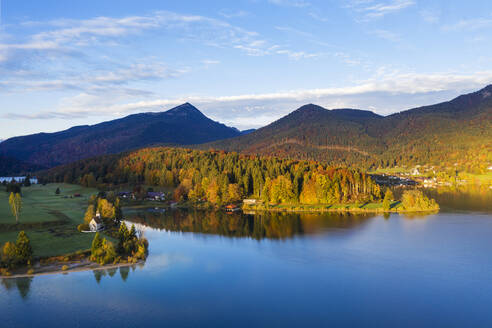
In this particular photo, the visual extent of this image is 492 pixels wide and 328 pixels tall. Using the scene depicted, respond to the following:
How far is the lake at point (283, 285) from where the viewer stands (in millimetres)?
28812

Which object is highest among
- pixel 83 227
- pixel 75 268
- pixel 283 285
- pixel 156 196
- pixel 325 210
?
pixel 156 196

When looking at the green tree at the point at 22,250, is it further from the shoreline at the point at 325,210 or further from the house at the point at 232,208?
the shoreline at the point at 325,210

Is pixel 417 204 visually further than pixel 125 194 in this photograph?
No

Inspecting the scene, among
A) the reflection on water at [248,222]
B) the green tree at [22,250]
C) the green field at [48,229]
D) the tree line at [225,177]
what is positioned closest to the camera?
the green tree at [22,250]

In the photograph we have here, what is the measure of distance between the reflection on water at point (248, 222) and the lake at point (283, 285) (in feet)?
6.44

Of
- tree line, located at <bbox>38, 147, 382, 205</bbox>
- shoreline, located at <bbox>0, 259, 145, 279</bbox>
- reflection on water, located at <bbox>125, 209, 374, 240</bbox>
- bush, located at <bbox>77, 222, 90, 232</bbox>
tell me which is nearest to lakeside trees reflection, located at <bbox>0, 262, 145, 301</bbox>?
shoreline, located at <bbox>0, 259, 145, 279</bbox>

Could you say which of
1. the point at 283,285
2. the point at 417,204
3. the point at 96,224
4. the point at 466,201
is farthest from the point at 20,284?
the point at 466,201

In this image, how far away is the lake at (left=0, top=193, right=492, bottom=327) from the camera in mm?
28812

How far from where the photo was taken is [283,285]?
35656 millimetres

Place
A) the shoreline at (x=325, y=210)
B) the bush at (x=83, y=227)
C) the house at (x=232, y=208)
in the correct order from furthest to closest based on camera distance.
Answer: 1. the house at (x=232, y=208)
2. the shoreline at (x=325, y=210)
3. the bush at (x=83, y=227)

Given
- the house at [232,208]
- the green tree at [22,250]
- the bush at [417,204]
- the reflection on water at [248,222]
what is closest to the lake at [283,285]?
the reflection on water at [248,222]

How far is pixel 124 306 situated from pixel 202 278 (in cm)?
909

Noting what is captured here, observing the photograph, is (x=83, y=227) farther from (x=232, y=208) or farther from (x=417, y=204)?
(x=417, y=204)

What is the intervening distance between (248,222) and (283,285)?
3300 centimetres
